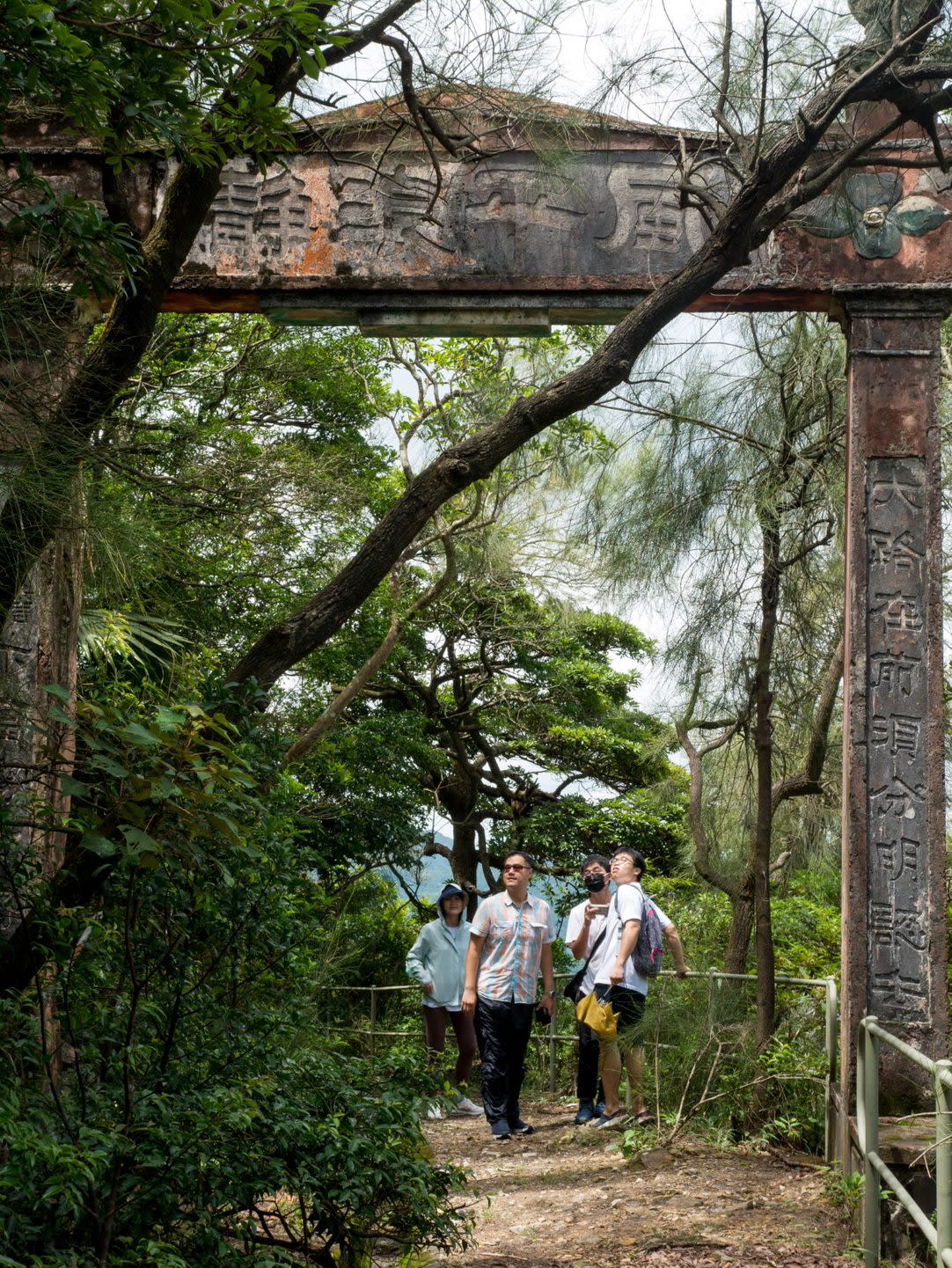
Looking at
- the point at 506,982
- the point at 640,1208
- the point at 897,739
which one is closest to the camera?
the point at 640,1208

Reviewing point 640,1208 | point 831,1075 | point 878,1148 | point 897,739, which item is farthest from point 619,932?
point 878,1148

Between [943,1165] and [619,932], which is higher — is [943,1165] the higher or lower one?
the lower one

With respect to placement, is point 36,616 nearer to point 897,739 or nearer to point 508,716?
point 897,739

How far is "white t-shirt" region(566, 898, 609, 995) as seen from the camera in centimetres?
583

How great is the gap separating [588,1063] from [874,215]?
363 cm

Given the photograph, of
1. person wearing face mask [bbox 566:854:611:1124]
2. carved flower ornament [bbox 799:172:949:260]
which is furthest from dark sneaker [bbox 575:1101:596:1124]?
carved flower ornament [bbox 799:172:949:260]

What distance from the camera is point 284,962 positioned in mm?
3402

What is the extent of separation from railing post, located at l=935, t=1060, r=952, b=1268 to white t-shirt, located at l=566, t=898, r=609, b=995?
117 inches

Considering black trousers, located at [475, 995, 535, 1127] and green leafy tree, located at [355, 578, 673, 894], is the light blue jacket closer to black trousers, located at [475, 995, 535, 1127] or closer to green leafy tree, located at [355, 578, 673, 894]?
black trousers, located at [475, 995, 535, 1127]

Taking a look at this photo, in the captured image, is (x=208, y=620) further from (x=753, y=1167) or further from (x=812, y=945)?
(x=753, y=1167)

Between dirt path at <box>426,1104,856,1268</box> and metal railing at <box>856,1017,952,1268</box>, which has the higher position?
metal railing at <box>856,1017,952,1268</box>

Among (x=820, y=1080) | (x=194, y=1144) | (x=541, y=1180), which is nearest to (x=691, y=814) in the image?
(x=820, y=1080)

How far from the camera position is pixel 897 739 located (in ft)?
15.5

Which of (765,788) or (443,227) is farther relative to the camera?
(765,788)
